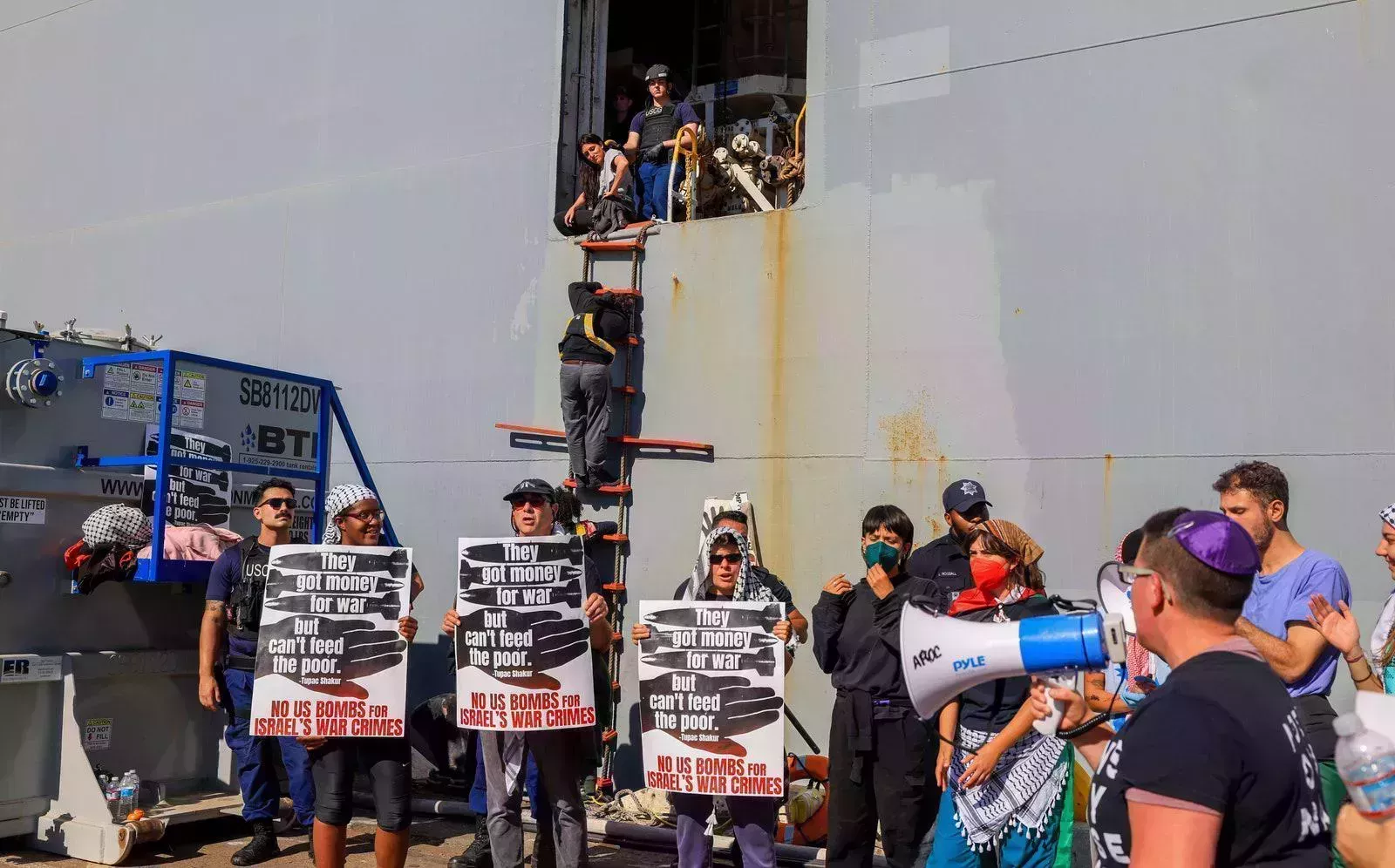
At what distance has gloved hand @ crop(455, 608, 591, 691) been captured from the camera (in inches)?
235

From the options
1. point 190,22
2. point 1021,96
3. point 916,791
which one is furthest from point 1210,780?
point 190,22

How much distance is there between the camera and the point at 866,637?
5863 mm

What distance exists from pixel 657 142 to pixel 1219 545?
809 centimetres

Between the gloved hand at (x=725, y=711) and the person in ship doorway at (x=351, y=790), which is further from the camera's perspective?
the person in ship doorway at (x=351, y=790)

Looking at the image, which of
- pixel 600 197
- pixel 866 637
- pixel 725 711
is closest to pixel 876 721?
pixel 866 637

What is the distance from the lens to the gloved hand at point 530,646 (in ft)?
19.6

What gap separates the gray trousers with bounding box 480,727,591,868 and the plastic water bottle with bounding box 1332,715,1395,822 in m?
4.18

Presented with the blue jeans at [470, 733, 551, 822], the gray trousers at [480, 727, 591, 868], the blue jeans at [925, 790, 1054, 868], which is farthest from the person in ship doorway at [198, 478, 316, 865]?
the blue jeans at [925, 790, 1054, 868]

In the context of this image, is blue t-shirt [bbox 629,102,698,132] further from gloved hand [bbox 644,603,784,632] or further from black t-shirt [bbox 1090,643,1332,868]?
black t-shirt [bbox 1090,643,1332,868]

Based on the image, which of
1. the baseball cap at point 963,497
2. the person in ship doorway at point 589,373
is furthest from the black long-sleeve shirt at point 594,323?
the baseball cap at point 963,497

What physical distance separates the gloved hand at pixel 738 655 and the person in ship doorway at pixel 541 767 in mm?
345

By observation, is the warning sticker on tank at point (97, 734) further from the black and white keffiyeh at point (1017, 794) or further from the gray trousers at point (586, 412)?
the black and white keffiyeh at point (1017, 794)

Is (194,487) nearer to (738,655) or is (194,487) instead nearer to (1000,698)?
(738,655)

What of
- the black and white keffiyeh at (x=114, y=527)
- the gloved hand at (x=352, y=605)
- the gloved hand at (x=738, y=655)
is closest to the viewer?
the gloved hand at (x=738, y=655)
